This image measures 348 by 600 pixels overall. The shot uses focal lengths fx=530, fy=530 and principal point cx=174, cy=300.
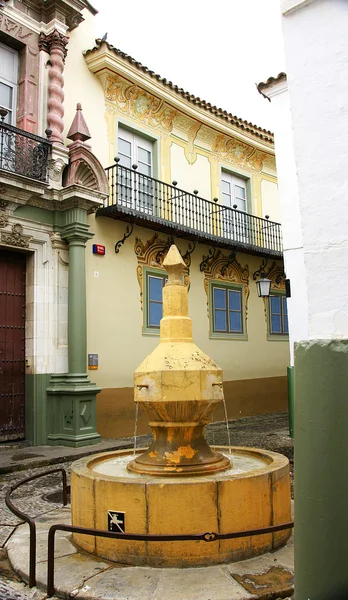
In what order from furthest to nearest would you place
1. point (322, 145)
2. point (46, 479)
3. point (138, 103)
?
point (138, 103) → point (46, 479) → point (322, 145)

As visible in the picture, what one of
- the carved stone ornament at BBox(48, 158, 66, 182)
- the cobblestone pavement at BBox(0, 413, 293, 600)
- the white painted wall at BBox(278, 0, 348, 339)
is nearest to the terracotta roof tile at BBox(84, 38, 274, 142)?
the carved stone ornament at BBox(48, 158, 66, 182)

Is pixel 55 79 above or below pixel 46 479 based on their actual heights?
above

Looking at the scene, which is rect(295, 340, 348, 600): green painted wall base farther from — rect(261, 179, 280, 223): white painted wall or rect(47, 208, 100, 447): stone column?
rect(261, 179, 280, 223): white painted wall

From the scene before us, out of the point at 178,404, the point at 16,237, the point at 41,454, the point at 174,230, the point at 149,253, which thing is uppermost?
the point at 174,230

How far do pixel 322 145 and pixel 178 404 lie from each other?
2.43 meters

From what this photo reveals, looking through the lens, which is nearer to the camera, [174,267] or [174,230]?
[174,267]

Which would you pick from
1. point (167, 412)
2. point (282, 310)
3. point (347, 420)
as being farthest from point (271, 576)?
point (282, 310)

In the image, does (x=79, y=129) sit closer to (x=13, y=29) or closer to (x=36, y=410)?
(x=13, y=29)

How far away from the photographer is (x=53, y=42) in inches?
404

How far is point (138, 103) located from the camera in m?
12.4

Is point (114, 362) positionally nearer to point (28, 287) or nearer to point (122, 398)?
point (122, 398)

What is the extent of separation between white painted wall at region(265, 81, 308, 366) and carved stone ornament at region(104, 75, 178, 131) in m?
3.17

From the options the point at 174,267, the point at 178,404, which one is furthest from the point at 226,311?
the point at 178,404

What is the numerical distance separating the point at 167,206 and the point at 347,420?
35.3ft
